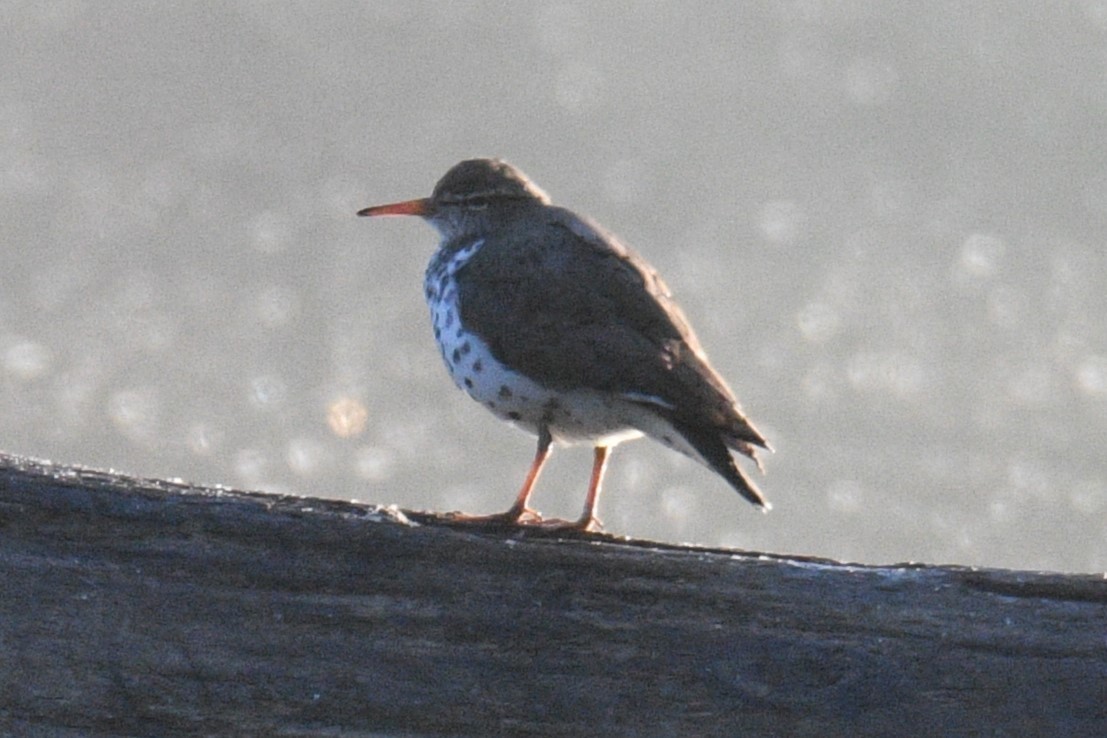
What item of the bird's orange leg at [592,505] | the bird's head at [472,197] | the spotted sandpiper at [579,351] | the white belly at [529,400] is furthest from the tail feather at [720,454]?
the bird's head at [472,197]

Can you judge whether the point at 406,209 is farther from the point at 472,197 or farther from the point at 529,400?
the point at 529,400

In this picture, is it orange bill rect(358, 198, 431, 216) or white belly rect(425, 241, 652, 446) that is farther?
orange bill rect(358, 198, 431, 216)

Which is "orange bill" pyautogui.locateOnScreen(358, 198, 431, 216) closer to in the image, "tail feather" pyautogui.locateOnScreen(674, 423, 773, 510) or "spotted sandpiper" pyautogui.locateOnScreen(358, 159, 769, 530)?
"spotted sandpiper" pyautogui.locateOnScreen(358, 159, 769, 530)

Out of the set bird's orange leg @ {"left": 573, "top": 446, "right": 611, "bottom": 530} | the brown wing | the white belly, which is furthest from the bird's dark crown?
bird's orange leg @ {"left": 573, "top": 446, "right": 611, "bottom": 530}

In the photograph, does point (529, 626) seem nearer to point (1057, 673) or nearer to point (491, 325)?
point (1057, 673)

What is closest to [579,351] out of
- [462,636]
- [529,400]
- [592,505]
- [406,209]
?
[529,400]

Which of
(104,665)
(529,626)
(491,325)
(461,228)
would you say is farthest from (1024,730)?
(461,228)

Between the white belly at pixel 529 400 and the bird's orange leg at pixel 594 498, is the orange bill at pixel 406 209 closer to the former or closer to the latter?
the white belly at pixel 529 400
